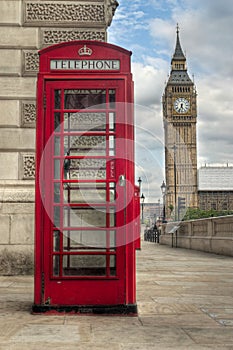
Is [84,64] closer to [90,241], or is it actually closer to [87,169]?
[87,169]

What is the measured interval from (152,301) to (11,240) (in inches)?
130

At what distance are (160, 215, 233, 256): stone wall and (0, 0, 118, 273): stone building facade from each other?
7824 mm

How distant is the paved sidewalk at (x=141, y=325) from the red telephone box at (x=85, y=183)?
0.31 metres

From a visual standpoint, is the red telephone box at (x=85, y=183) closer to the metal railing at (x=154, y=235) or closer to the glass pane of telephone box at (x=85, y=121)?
the glass pane of telephone box at (x=85, y=121)

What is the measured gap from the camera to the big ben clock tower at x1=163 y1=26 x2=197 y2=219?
472ft

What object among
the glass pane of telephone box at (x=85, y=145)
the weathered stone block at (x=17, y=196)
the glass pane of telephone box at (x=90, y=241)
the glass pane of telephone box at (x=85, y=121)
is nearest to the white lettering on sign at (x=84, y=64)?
the glass pane of telephone box at (x=85, y=121)

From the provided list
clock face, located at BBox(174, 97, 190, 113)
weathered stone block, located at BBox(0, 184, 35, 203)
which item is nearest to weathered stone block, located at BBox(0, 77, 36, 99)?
weathered stone block, located at BBox(0, 184, 35, 203)

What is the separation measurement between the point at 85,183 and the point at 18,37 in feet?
16.1

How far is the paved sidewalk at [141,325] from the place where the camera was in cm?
376

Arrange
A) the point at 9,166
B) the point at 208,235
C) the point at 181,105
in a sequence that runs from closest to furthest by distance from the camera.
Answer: the point at 9,166
the point at 208,235
the point at 181,105

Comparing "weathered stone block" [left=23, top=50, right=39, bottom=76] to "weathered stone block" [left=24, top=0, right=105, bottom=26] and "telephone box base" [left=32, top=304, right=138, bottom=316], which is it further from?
A: "telephone box base" [left=32, top=304, right=138, bottom=316]

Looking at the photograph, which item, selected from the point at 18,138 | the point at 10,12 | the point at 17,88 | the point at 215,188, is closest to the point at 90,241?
the point at 18,138

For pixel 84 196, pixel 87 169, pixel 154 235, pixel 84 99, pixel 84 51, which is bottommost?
pixel 154 235

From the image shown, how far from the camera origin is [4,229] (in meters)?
8.39
